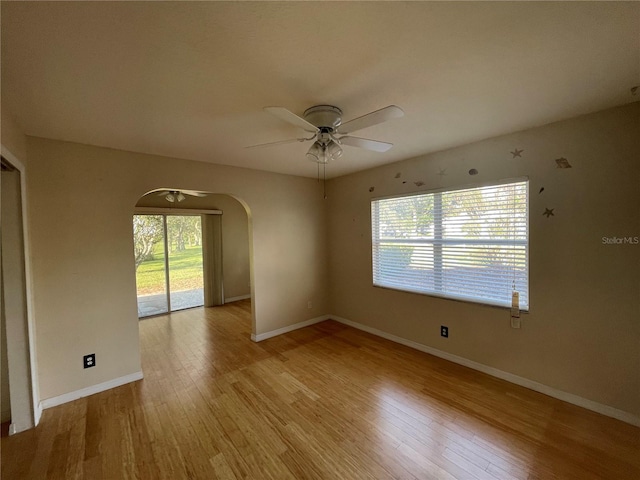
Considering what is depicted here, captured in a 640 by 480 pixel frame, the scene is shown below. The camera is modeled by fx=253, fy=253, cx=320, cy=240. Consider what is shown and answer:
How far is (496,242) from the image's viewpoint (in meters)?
2.56

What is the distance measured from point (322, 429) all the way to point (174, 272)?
4500mm

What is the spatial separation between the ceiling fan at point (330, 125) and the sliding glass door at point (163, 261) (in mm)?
4152

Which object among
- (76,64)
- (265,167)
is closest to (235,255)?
(265,167)

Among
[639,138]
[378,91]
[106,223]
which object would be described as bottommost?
[106,223]

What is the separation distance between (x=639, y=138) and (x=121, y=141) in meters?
4.32

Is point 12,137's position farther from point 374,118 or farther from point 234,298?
point 234,298

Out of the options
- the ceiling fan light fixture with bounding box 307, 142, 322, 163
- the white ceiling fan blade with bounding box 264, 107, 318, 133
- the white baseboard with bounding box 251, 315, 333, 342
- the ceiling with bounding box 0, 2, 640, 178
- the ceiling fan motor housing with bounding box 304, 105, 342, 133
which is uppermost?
the ceiling with bounding box 0, 2, 640, 178

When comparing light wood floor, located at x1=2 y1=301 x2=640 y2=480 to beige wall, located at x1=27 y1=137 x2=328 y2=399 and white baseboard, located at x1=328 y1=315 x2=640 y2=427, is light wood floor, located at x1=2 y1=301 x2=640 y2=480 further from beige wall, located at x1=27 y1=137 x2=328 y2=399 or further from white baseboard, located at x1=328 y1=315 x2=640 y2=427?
beige wall, located at x1=27 y1=137 x2=328 y2=399

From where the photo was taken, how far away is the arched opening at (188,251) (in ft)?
16.2

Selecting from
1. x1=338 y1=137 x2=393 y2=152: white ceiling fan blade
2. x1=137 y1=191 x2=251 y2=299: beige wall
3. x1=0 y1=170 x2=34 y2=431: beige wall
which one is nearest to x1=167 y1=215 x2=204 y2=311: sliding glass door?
x1=137 y1=191 x2=251 y2=299: beige wall

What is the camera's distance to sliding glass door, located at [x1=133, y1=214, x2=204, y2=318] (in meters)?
4.94

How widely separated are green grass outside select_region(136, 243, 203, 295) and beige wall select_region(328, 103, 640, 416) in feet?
16.2

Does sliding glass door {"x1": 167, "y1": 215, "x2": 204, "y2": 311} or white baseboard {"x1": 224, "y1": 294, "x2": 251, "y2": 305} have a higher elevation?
sliding glass door {"x1": 167, "y1": 215, "x2": 204, "y2": 311}

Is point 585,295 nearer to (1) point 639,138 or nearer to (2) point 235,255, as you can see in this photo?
(1) point 639,138
